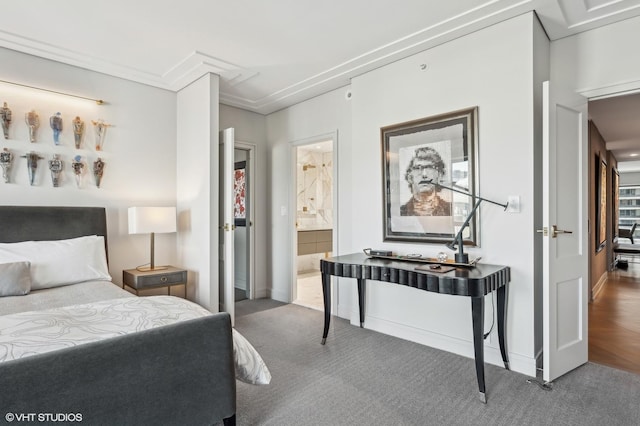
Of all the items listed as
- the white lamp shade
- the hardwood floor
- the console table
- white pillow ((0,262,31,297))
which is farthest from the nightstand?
the hardwood floor

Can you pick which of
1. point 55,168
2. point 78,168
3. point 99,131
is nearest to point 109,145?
point 99,131

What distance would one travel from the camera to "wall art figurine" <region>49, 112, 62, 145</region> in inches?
133

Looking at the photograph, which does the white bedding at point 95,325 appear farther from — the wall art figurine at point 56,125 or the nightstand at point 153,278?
the wall art figurine at point 56,125

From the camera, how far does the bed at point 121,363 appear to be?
1.35 meters

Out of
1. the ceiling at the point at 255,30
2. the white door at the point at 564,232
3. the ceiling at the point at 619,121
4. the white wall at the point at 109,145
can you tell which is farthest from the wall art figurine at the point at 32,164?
the ceiling at the point at 619,121

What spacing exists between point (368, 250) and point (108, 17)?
2965 mm

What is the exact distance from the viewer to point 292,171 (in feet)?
15.8

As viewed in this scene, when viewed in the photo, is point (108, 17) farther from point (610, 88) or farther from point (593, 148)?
point (593, 148)

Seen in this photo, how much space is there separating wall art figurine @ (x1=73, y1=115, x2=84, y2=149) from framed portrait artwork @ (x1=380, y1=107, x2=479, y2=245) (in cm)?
303

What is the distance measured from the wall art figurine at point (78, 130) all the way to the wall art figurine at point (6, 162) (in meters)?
0.53

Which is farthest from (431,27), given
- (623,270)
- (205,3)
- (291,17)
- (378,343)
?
(623,270)

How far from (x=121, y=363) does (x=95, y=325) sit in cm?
37

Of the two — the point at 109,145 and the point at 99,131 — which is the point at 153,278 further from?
the point at 99,131

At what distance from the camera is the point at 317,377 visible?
2582 mm
